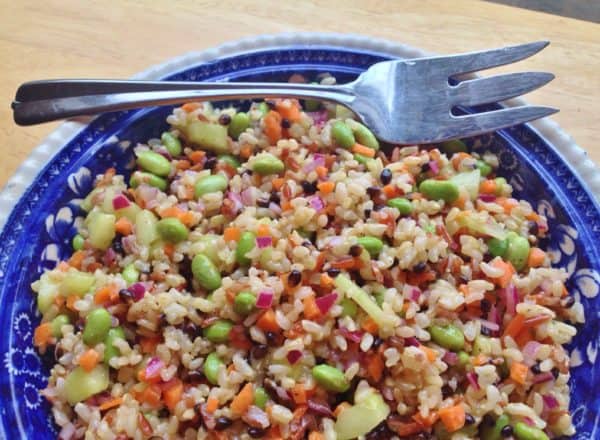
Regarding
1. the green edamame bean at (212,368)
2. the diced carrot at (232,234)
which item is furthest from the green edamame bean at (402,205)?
the green edamame bean at (212,368)

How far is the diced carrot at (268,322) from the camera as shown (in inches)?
69.0

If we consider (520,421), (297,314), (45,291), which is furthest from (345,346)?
(45,291)

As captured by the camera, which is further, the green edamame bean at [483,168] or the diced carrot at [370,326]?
the green edamame bean at [483,168]

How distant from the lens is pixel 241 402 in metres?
1.68

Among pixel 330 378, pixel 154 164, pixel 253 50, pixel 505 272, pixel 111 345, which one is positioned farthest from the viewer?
pixel 253 50

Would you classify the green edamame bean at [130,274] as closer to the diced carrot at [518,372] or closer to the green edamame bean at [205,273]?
the green edamame bean at [205,273]

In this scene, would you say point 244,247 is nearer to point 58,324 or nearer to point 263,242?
point 263,242

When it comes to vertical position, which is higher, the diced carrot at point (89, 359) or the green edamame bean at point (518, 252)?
the green edamame bean at point (518, 252)

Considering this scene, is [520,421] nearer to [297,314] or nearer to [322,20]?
[297,314]

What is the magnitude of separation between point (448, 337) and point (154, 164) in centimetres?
107

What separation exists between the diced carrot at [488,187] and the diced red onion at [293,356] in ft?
2.87

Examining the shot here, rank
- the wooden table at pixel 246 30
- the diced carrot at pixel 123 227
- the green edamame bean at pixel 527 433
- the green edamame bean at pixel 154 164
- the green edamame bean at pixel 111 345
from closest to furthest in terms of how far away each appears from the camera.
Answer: the green edamame bean at pixel 527 433, the green edamame bean at pixel 111 345, the diced carrot at pixel 123 227, the green edamame bean at pixel 154 164, the wooden table at pixel 246 30

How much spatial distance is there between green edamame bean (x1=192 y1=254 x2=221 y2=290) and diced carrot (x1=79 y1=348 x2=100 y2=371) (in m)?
0.35

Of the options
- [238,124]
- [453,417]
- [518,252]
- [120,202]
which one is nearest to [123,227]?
[120,202]
